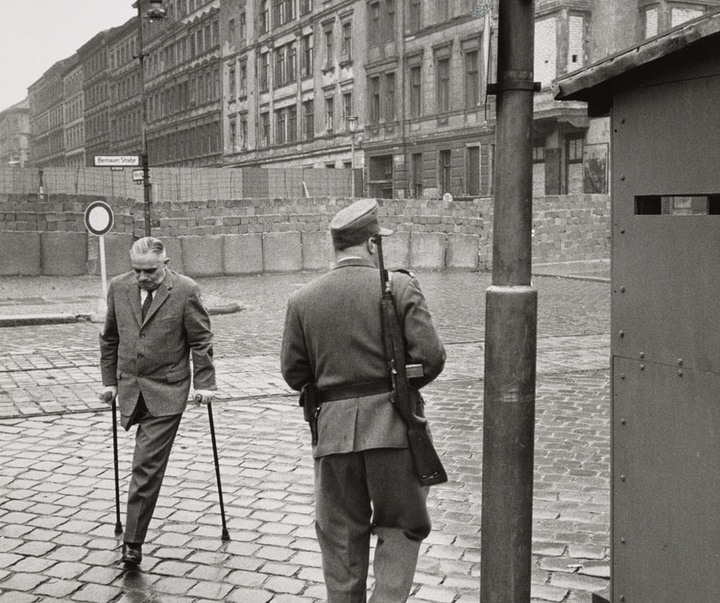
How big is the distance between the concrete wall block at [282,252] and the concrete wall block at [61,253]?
498cm

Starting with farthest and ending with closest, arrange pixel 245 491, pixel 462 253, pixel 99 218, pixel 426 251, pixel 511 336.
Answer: pixel 462 253 → pixel 426 251 → pixel 99 218 → pixel 245 491 → pixel 511 336

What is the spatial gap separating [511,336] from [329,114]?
170ft

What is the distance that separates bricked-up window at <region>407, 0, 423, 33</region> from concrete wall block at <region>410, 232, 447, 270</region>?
1975 cm

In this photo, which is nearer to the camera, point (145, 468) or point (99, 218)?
point (145, 468)

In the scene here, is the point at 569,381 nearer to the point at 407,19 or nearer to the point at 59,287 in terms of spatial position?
the point at 59,287

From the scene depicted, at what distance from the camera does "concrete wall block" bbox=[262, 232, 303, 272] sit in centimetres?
2870

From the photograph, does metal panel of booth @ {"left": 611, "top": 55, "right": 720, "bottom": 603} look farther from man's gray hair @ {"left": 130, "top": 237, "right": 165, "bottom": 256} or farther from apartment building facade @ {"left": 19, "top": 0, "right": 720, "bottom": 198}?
apartment building facade @ {"left": 19, "top": 0, "right": 720, "bottom": 198}

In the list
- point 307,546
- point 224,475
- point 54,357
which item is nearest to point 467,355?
point 54,357

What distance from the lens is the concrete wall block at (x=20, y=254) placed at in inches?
1028

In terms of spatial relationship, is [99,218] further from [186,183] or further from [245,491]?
[186,183]

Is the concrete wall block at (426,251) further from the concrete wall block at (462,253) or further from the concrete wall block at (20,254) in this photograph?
the concrete wall block at (20,254)

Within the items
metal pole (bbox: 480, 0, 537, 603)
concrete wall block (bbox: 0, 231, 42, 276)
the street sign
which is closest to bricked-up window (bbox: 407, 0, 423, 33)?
concrete wall block (bbox: 0, 231, 42, 276)

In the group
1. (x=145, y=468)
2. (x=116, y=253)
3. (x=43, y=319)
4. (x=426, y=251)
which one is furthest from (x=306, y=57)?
(x=145, y=468)

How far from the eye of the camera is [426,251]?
2991 centimetres
